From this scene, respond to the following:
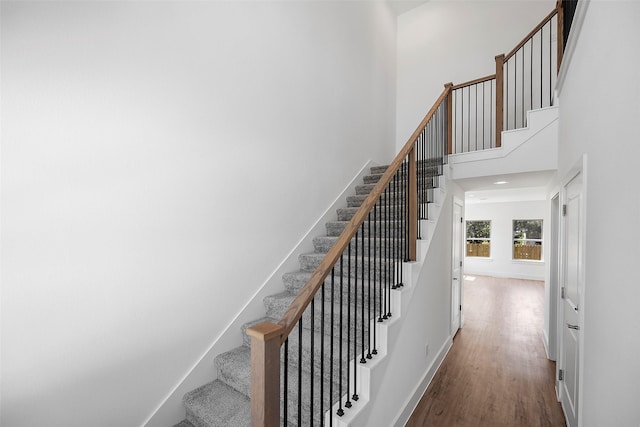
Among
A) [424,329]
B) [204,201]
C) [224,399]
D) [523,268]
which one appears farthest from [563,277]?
[523,268]

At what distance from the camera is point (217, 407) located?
1904 millimetres

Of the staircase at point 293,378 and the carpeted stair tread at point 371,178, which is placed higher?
the carpeted stair tread at point 371,178

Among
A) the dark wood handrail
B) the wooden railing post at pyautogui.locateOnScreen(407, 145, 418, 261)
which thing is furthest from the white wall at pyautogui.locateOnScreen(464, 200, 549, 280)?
the dark wood handrail

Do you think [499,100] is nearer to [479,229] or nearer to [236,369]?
[236,369]

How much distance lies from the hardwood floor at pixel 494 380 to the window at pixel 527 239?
453cm

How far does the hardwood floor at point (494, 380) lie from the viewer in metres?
2.56

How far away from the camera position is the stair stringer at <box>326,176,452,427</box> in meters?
1.88

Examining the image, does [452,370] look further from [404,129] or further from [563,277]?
[404,129]

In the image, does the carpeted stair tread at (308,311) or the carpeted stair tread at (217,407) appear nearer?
the carpeted stair tread at (217,407)

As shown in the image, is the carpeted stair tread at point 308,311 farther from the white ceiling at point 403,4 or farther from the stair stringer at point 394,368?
the white ceiling at point 403,4

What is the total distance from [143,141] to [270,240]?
4.39 ft

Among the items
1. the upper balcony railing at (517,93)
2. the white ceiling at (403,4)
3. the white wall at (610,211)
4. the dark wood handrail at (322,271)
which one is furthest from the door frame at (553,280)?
the white ceiling at (403,4)

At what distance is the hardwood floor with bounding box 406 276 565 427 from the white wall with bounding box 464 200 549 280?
4.39m

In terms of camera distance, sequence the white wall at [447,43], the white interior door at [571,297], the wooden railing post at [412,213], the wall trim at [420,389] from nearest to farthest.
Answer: the white interior door at [571,297], the wall trim at [420,389], the wooden railing post at [412,213], the white wall at [447,43]
